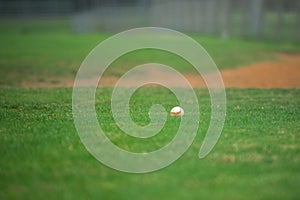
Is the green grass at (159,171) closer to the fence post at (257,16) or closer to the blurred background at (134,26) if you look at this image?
the blurred background at (134,26)

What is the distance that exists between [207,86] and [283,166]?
300 inches

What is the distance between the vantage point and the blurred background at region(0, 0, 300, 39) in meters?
28.1

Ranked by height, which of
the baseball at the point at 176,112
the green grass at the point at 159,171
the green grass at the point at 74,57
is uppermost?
the green grass at the point at 159,171

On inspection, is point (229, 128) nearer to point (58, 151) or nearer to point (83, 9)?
point (58, 151)

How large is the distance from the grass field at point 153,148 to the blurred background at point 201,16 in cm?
1607

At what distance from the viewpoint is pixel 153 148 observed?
7160 mm

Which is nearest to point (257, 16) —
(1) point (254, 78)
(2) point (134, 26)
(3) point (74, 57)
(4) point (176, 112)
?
(2) point (134, 26)

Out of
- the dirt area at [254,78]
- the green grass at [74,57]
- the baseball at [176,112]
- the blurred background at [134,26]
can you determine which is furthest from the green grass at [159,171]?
the green grass at [74,57]

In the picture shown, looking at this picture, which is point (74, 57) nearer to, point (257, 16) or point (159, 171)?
point (257, 16)

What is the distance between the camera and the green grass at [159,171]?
5.76 metres

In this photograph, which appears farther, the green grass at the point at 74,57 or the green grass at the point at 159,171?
the green grass at the point at 74,57

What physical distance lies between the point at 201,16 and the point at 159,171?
25.9m

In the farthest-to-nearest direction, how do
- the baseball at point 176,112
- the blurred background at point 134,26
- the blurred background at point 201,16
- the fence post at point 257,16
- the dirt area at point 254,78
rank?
1. the fence post at point 257,16
2. the blurred background at point 201,16
3. the blurred background at point 134,26
4. the dirt area at point 254,78
5. the baseball at point 176,112

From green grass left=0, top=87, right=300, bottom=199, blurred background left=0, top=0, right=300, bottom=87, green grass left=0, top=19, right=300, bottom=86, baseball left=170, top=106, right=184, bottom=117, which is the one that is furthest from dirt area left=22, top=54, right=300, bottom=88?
baseball left=170, top=106, right=184, bottom=117
